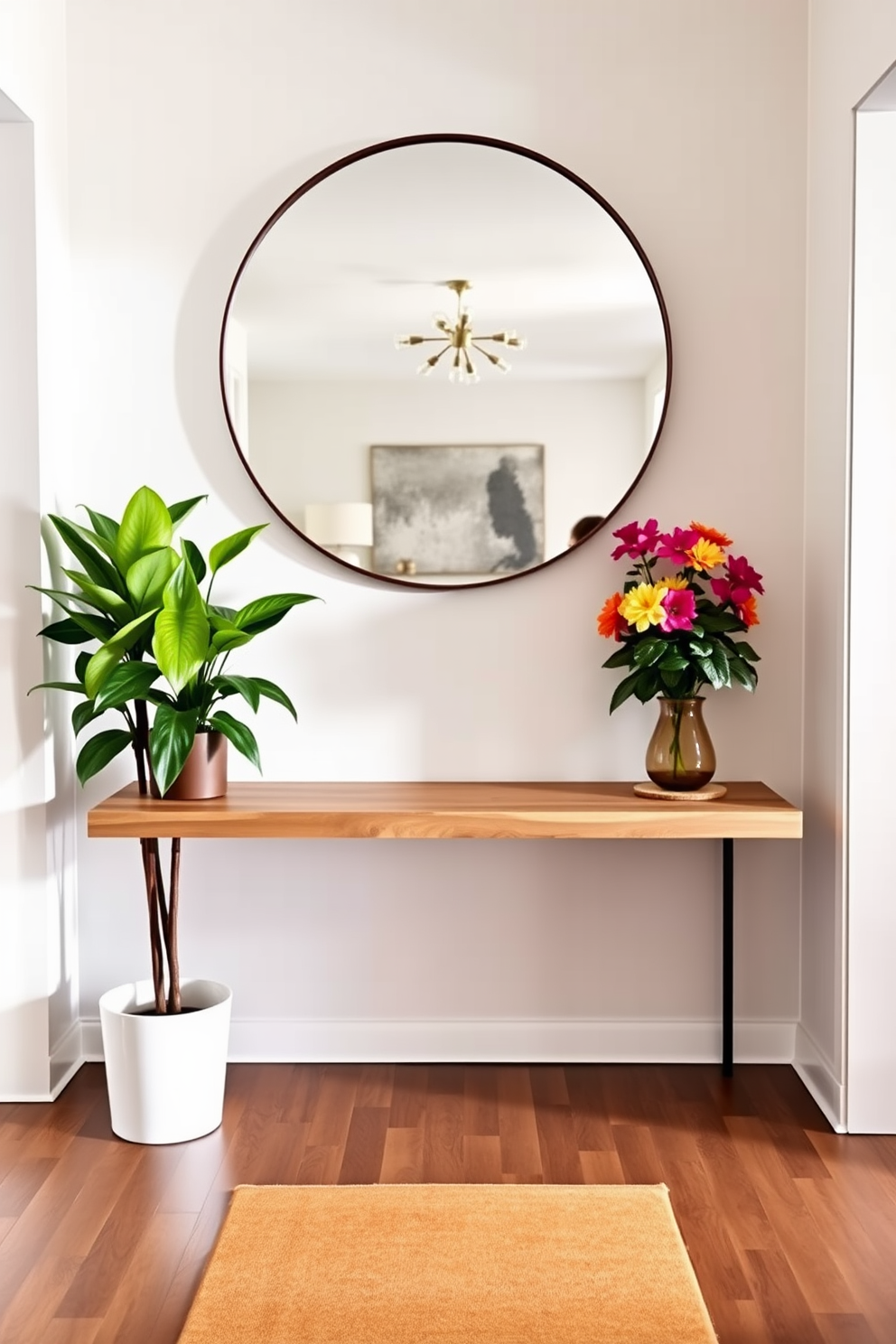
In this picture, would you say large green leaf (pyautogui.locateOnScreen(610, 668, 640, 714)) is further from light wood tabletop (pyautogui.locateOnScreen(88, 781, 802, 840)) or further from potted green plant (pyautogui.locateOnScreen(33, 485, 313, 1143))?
potted green plant (pyautogui.locateOnScreen(33, 485, 313, 1143))

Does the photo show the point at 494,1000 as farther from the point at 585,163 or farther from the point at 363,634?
the point at 585,163

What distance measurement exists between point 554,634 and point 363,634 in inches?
18.2

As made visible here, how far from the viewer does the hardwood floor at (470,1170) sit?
194 centimetres

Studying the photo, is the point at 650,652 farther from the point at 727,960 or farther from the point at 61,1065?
the point at 61,1065

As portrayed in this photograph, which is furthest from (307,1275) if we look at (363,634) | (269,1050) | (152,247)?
(152,247)

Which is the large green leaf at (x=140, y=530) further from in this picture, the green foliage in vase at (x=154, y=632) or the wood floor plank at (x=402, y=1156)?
the wood floor plank at (x=402, y=1156)

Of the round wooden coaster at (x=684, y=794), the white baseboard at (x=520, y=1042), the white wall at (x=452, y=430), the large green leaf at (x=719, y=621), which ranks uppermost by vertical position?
the white wall at (x=452, y=430)

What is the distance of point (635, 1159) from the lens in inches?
95.6

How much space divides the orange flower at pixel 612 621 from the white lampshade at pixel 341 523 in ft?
1.92

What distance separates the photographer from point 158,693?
2.64 metres

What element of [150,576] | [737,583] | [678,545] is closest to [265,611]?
[150,576]

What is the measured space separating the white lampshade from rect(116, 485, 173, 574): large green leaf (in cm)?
44

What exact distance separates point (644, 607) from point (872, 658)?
0.48 m

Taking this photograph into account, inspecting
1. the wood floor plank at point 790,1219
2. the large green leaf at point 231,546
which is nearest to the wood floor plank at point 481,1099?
the wood floor plank at point 790,1219
